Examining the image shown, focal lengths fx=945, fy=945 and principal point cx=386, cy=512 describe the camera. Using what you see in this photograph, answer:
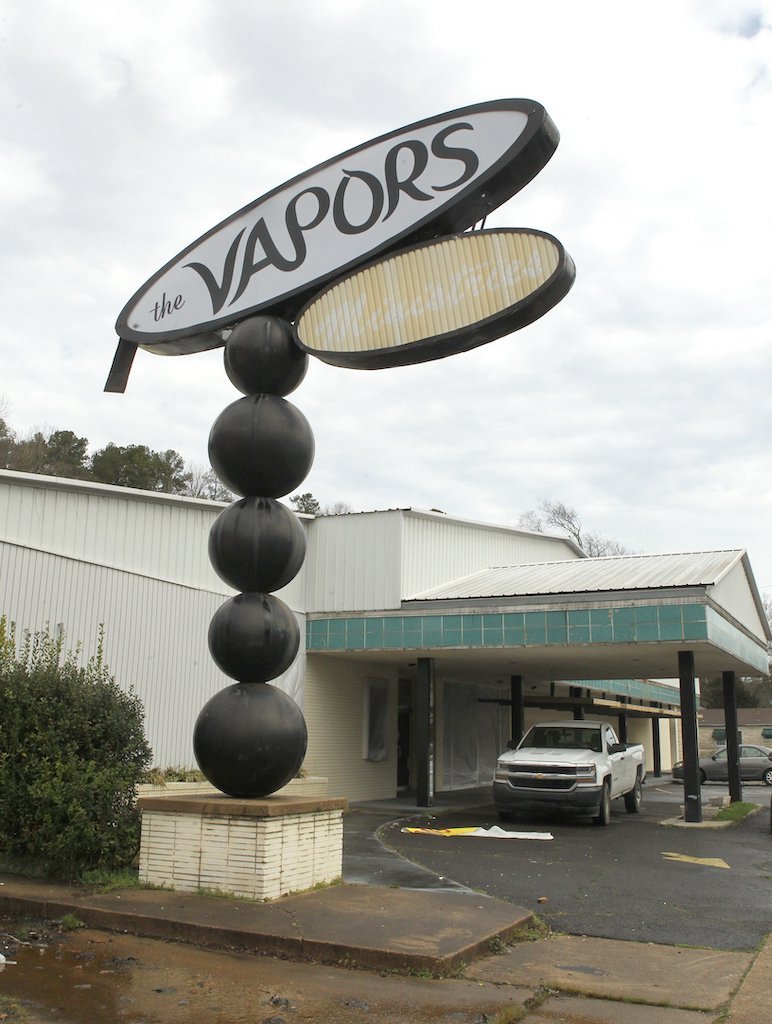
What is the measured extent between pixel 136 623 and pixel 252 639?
28.2 feet

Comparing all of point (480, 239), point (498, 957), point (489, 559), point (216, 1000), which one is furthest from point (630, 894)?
point (489, 559)

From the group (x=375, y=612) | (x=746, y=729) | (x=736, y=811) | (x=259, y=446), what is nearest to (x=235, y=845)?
(x=259, y=446)

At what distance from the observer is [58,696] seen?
907 cm

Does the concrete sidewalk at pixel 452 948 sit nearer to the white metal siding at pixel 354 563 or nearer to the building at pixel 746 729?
the white metal siding at pixel 354 563

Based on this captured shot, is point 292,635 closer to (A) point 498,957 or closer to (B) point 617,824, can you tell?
(A) point 498,957

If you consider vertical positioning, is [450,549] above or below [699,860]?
above

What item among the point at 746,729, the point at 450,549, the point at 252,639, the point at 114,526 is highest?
the point at 450,549

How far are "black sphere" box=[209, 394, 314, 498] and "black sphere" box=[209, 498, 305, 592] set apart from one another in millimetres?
205

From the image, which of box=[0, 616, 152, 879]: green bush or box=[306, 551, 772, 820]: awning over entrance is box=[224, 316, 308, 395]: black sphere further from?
box=[306, 551, 772, 820]: awning over entrance

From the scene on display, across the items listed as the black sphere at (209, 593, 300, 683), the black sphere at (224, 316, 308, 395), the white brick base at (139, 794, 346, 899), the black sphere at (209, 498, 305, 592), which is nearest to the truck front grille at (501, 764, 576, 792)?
the white brick base at (139, 794, 346, 899)

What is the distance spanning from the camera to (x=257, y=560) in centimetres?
884

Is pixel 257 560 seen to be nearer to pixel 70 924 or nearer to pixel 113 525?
pixel 70 924

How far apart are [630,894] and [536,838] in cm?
499

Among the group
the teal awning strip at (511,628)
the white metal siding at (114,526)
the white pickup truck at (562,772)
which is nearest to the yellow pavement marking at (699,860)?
the white pickup truck at (562,772)
